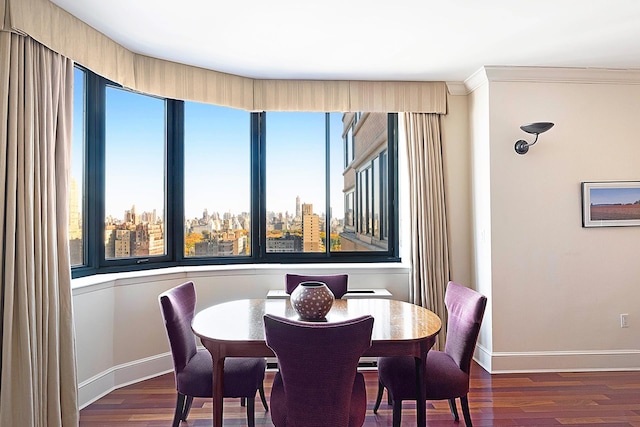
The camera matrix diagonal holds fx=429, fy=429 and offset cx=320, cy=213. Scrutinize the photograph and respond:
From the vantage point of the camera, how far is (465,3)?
8.38ft

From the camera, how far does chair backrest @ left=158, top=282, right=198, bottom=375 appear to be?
229cm

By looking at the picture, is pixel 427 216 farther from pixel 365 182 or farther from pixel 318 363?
pixel 318 363

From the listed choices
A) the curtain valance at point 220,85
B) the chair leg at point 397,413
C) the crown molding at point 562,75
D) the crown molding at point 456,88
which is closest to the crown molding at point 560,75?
the crown molding at point 562,75

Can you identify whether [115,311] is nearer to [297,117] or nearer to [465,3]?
Answer: [297,117]

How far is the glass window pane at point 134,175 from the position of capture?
341 centimetres

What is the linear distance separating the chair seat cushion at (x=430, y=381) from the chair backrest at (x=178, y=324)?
1134 millimetres

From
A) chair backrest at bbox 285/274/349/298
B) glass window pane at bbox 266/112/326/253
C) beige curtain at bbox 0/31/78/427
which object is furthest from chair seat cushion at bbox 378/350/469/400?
glass window pane at bbox 266/112/326/253

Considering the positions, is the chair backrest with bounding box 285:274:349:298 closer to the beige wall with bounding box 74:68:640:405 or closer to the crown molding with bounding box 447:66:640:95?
the beige wall with bounding box 74:68:640:405

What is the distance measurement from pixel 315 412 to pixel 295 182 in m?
2.67

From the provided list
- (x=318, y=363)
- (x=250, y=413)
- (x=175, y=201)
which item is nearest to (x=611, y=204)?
(x=318, y=363)

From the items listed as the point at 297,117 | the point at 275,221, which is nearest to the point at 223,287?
the point at 275,221

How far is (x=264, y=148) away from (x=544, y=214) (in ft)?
8.43

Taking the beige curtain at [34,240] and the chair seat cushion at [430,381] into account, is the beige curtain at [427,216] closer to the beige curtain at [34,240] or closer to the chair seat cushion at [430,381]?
the chair seat cushion at [430,381]

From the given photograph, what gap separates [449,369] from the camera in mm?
2379
